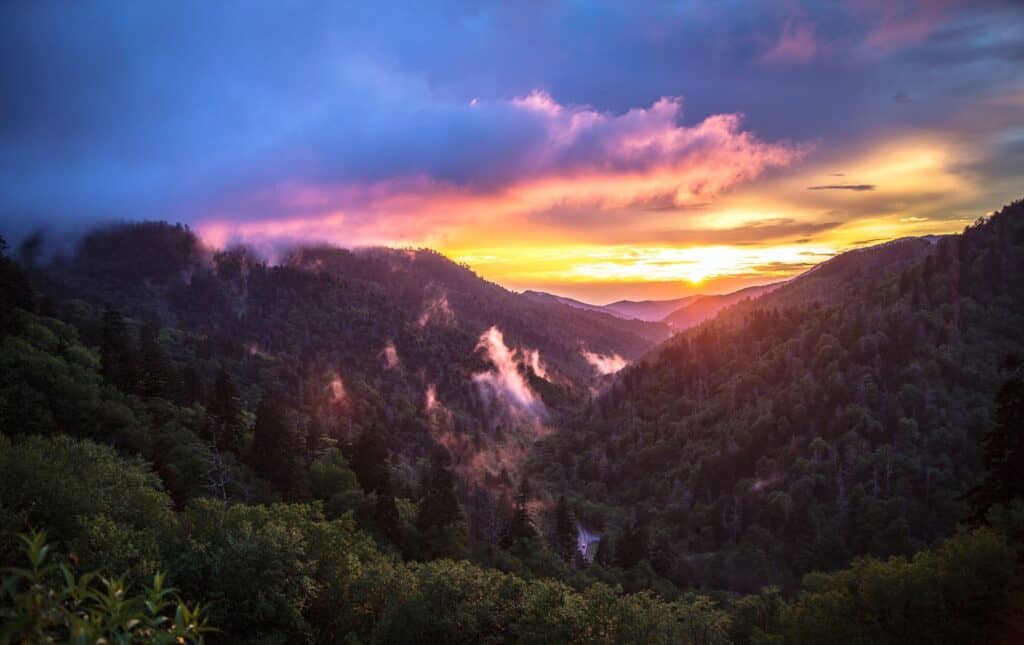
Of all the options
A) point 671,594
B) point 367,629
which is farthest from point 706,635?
point 671,594

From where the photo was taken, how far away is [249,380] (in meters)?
197

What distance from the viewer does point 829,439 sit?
5655 inches

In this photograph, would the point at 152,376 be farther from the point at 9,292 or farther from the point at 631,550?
the point at 631,550

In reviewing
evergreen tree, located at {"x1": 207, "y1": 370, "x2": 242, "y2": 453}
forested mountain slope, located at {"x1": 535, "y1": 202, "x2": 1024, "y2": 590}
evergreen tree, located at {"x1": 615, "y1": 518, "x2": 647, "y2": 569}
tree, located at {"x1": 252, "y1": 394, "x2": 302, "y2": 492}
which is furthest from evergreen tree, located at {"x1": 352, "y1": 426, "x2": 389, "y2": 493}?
forested mountain slope, located at {"x1": 535, "y1": 202, "x2": 1024, "y2": 590}

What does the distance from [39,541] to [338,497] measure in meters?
56.4

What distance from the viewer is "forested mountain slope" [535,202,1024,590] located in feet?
387

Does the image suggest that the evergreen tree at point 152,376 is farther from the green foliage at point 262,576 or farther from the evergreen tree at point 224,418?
the green foliage at point 262,576

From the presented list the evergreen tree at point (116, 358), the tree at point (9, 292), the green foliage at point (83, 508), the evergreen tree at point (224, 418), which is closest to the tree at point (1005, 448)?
→ the green foliage at point (83, 508)

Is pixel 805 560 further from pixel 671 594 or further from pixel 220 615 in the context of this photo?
pixel 220 615

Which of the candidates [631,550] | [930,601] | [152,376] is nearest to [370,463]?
[152,376]

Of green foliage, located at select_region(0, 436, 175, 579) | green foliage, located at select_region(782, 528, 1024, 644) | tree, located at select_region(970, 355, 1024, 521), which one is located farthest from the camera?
tree, located at select_region(970, 355, 1024, 521)

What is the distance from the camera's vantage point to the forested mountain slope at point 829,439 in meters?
118

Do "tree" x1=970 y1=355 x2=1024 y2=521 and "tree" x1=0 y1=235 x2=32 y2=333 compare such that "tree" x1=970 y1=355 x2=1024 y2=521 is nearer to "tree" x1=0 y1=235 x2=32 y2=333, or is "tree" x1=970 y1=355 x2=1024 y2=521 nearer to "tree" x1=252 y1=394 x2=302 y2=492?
"tree" x1=252 y1=394 x2=302 y2=492

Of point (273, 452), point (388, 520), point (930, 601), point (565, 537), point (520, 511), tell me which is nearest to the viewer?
point (930, 601)
